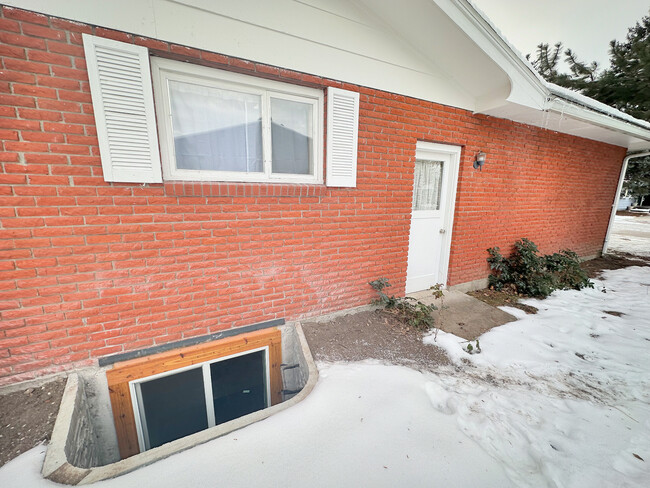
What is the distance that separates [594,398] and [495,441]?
51.1 inches

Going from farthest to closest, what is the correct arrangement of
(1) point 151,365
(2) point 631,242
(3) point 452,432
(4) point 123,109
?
1. (2) point 631,242
2. (1) point 151,365
3. (4) point 123,109
4. (3) point 452,432

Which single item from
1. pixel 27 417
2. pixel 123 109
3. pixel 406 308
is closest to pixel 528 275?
pixel 406 308

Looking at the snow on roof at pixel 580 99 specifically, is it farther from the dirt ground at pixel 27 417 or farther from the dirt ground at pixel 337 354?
the dirt ground at pixel 27 417

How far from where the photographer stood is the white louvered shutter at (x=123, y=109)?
6.13 ft

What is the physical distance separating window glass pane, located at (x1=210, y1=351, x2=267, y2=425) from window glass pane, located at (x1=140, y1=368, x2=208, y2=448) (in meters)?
0.23

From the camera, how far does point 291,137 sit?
Result: 8.93ft

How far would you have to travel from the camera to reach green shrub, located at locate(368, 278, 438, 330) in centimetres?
323

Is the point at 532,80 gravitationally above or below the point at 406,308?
above

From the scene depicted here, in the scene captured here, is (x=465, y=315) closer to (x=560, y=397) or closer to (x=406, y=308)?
(x=406, y=308)

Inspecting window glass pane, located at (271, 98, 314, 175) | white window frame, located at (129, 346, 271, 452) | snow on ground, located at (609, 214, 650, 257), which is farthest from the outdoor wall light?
snow on ground, located at (609, 214, 650, 257)

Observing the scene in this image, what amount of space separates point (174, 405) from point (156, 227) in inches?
85.2

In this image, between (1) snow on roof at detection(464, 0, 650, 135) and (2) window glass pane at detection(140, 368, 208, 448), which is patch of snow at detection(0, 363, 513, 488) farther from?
(1) snow on roof at detection(464, 0, 650, 135)

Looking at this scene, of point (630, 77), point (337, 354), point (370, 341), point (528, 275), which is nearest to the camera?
point (337, 354)

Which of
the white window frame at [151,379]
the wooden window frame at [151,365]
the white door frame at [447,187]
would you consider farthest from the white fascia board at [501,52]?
the white window frame at [151,379]
